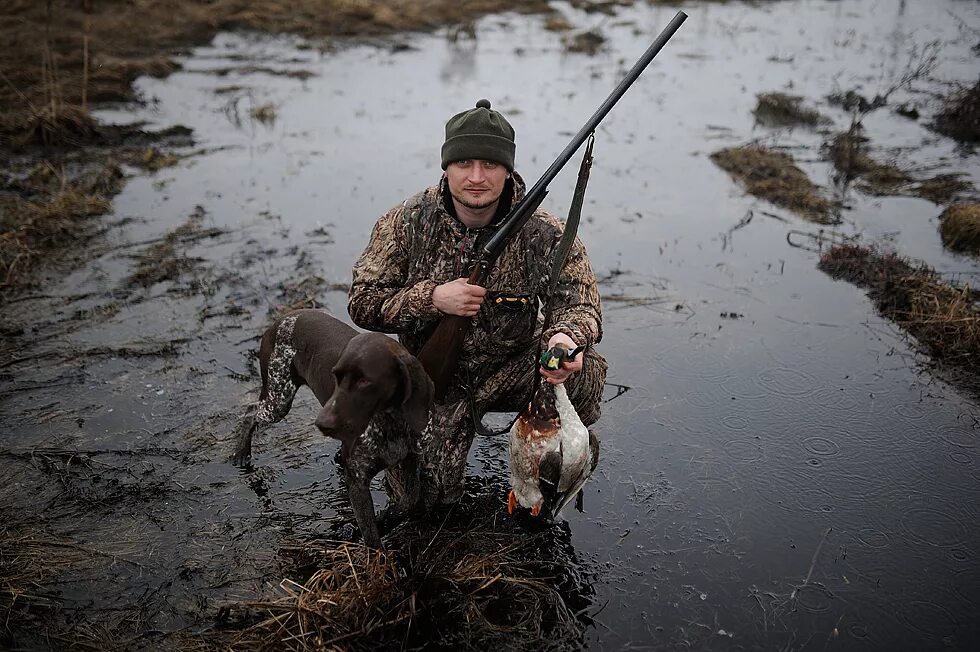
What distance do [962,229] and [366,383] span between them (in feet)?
23.1

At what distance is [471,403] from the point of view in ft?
13.3

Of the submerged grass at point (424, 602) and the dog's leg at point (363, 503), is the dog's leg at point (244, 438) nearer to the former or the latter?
the submerged grass at point (424, 602)

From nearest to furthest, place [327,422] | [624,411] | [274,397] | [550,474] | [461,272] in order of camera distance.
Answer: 1. [327,422]
2. [550,474]
3. [461,272]
4. [274,397]
5. [624,411]

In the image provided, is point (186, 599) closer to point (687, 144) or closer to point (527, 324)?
point (527, 324)

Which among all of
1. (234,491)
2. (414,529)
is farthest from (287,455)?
(414,529)

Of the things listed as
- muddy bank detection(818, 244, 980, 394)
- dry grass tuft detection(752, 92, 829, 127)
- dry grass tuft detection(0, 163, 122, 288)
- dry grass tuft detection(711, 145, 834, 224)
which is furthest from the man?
dry grass tuft detection(752, 92, 829, 127)

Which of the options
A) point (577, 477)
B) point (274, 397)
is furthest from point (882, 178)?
point (274, 397)

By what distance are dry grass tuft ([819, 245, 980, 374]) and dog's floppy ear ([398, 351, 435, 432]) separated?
14.2 ft

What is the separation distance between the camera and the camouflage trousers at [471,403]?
3.93 meters

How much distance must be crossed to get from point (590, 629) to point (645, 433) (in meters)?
1.72

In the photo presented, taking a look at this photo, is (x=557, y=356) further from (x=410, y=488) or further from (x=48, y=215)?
(x=48, y=215)

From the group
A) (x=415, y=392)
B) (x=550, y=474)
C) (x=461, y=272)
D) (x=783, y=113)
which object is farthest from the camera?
(x=783, y=113)

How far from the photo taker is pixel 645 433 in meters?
4.86

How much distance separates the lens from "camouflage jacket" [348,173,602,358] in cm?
393
